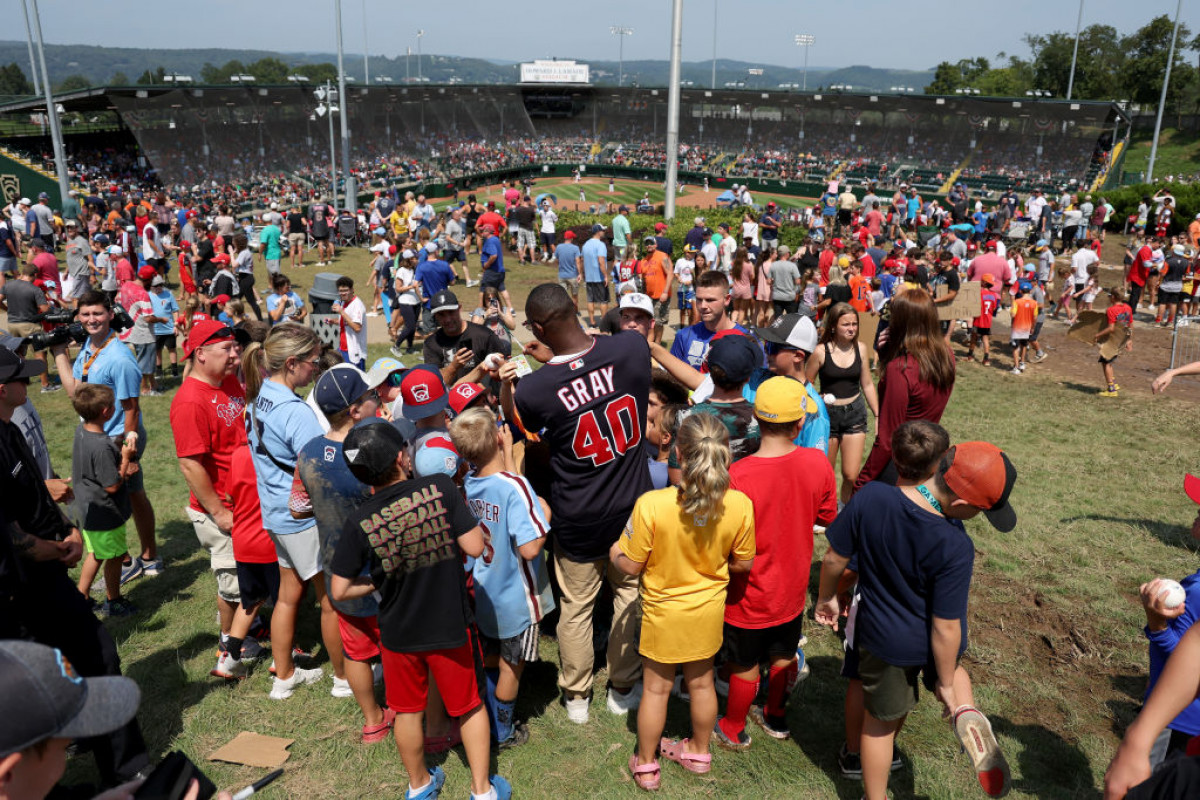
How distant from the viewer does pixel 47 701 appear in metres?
1.69

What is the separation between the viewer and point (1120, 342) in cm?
1152

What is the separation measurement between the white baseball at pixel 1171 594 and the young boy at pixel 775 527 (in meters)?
1.42

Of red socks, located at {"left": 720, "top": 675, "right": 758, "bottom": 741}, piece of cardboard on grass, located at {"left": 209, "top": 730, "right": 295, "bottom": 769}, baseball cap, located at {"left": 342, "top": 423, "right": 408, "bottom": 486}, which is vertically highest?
baseball cap, located at {"left": 342, "top": 423, "right": 408, "bottom": 486}

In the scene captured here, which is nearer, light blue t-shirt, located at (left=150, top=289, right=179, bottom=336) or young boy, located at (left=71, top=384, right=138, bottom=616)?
young boy, located at (left=71, top=384, right=138, bottom=616)

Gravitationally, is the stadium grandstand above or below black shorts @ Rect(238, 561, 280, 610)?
above

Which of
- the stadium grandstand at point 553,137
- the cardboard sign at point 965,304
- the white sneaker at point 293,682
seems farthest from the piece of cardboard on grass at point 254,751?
the stadium grandstand at point 553,137

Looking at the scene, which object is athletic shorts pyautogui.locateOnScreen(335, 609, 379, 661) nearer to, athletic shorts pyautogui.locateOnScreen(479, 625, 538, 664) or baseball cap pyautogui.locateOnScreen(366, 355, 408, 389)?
athletic shorts pyautogui.locateOnScreen(479, 625, 538, 664)

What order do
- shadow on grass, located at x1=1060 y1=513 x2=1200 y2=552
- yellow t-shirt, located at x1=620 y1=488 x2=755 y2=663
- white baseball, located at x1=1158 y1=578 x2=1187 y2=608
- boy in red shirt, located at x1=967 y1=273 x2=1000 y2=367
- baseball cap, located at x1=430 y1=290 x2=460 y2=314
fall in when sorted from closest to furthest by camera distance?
white baseball, located at x1=1158 y1=578 x2=1187 y2=608 < yellow t-shirt, located at x1=620 y1=488 x2=755 y2=663 < baseball cap, located at x1=430 y1=290 x2=460 y2=314 < shadow on grass, located at x1=1060 y1=513 x2=1200 y2=552 < boy in red shirt, located at x1=967 y1=273 x2=1000 y2=367

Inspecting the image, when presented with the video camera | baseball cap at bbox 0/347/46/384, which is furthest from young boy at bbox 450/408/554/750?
the video camera

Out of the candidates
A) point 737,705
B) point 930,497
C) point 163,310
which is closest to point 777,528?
point 930,497

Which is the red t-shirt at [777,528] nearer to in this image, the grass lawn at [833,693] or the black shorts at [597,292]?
the grass lawn at [833,693]

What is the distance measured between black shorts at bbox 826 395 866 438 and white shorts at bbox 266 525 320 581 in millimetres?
4043

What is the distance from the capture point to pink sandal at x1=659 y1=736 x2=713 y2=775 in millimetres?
4074

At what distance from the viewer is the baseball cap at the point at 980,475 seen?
3.19 metres
